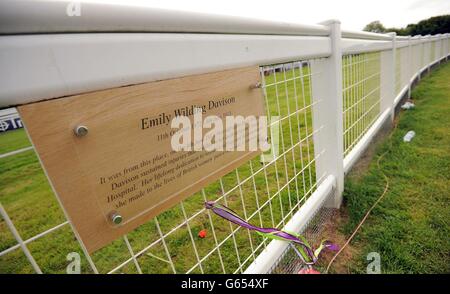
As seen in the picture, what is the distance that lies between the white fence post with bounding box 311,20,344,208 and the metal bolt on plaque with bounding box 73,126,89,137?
179cm

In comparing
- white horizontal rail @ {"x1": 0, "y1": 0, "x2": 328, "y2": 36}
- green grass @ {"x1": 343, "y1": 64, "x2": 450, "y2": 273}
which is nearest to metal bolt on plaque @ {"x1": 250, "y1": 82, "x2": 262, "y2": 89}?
white horizontal rail @ {"x1": 0, "y1": 0, "x2": 328, "y2": 36}

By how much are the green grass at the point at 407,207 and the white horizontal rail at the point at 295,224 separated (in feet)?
1.14

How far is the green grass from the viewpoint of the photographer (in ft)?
6.09

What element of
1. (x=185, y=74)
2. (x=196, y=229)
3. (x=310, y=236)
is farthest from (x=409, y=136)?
(x=185, y=74)

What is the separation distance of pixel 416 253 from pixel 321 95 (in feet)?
4.16

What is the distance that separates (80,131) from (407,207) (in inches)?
100.0

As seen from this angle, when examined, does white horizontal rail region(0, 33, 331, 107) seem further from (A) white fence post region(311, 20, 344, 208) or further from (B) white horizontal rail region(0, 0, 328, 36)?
(A) white fence post region(311, 20, 344, 208)

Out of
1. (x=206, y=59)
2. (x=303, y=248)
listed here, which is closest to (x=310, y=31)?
(x=206, y=59)

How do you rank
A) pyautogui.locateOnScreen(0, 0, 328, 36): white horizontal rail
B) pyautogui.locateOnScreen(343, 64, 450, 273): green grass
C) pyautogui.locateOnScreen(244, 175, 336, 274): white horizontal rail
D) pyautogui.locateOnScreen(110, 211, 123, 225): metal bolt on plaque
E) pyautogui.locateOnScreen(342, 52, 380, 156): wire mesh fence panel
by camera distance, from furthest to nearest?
pyautogui.locateOnScreen(342, 52, 380, 156): wire mesh fence panel, pyautogui.locateOnScreen(343, 64, 450, 273): green grass, pyautogui.locateOnScreen(244, 175, 336, 274): white horizontal rail, pyautogui.locateOnScreen(110, 211, 123, 225): metal bolt on plaque, pyautogui.locateOnScreen(0, 0, 328, 36): white horizontal rail

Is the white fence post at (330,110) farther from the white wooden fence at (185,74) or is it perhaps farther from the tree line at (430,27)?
the tree line at (430,27)

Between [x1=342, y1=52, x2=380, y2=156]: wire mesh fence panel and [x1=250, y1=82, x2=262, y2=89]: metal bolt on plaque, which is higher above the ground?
[x1=250, y1=82, x2=262, y2=89]: metal bolt on plaque

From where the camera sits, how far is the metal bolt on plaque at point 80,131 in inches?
29.0
